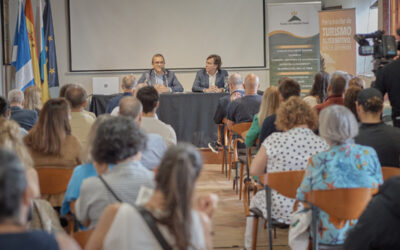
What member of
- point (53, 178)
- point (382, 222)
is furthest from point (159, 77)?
point (382, 222)

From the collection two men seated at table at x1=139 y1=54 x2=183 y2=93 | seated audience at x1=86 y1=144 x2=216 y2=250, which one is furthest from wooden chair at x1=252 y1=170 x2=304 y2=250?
two men seated at table at x1=139 y1=54 x2=183 y2=93

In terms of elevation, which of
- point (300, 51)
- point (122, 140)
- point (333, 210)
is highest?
point (300, 51)

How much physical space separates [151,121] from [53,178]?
1104 mm

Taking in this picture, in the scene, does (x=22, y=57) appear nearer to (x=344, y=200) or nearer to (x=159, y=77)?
(x=159, y=77)

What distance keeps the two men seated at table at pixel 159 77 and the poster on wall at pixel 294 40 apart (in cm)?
211

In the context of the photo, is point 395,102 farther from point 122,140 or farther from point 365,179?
point 122,140

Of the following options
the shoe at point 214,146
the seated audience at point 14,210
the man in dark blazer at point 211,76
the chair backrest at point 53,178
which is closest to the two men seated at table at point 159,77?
the man in dark blazer at point 211,76

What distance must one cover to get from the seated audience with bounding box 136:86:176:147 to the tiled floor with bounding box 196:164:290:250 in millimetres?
439

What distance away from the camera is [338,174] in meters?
2.86

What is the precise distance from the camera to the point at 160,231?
1633mm

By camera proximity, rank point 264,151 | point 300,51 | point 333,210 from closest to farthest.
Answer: point 333,210 < point 264,151 < point 300,51

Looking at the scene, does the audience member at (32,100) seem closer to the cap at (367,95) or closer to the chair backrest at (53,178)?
the chair backrest at (53,178)

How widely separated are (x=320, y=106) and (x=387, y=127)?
1298mm

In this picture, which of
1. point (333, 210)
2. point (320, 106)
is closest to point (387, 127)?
point (333, 210)
